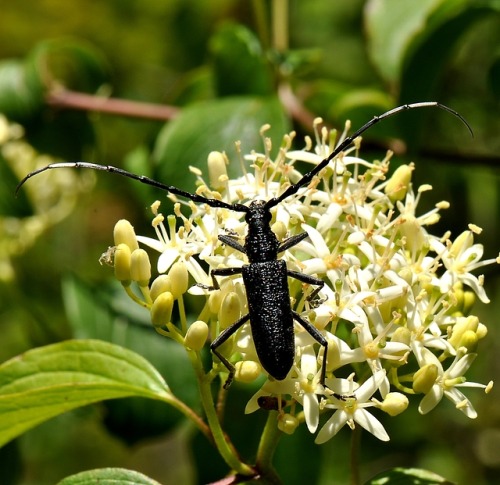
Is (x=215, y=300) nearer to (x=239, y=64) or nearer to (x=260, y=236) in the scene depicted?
(x=260, y=236)

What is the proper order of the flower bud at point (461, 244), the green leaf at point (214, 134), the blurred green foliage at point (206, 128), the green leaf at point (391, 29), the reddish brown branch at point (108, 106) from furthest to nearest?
the reddish brown branch at point (108, 106) < the green leaf at point (391, 29) < the blurred green foliage at point (206, 128) < the green leaf at point (214, 134) < the flower bud at point (461, 244)

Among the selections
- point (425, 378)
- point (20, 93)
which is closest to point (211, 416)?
point (425, 378)

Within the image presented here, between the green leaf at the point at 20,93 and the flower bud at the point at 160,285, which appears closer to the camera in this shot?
the flower bud at the point at 160,285

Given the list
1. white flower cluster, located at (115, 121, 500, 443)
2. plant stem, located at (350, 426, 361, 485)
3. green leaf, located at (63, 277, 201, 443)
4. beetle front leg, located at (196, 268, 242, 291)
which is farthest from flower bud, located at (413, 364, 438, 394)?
green leaf, located at (63, 277, 201, 443)

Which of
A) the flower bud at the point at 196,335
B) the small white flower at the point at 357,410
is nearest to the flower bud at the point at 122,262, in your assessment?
the flower bud at the point at 196,335

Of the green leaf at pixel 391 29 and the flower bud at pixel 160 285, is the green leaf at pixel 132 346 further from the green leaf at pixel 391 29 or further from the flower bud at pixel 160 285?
the green leaf at pixel 391 29

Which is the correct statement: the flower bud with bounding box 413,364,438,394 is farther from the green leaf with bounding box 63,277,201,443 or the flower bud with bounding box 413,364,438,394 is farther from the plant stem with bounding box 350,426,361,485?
the green leaf with bounding box 63,277,201,443

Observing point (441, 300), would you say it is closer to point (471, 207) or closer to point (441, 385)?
point (441, 385)

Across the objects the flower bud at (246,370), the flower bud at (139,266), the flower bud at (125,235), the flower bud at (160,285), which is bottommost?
the flower bud at (246,370)
